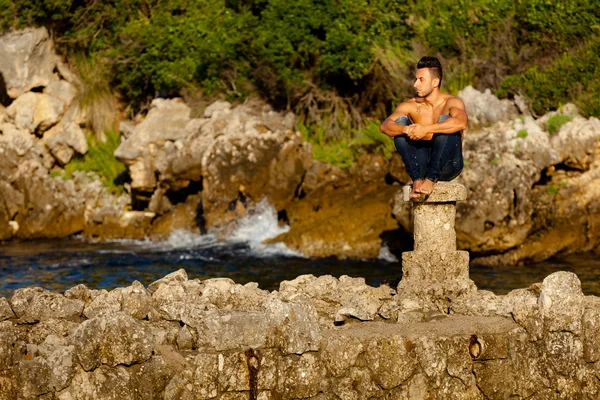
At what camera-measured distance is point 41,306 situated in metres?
8.63

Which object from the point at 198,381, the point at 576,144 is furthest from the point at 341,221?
the point at 198,381

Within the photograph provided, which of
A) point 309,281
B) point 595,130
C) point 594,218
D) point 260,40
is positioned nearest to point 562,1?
point 595,130

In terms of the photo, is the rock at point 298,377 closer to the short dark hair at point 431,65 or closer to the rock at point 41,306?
the rock at point 41,306

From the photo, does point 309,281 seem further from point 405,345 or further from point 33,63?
point 33,63

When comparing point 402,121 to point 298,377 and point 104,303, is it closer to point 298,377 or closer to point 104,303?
point 298,377

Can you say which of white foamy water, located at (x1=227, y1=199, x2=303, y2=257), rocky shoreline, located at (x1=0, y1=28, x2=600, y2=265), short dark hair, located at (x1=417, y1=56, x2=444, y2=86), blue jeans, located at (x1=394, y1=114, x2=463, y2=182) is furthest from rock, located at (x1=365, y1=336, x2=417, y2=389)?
white foamy water, located at (x1=227, y1=199, x2=303, y2=257)

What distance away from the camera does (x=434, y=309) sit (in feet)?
29.3

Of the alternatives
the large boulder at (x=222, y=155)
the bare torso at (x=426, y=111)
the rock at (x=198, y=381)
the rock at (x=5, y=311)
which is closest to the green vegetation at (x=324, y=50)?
the large boulder at (x=222, y=155)

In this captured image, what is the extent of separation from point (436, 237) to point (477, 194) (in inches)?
310

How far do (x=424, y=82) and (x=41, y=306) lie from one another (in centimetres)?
380

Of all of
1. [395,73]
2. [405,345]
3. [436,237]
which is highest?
[395,73]

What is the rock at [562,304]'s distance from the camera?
8.38 meters

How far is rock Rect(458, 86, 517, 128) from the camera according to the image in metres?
18.9

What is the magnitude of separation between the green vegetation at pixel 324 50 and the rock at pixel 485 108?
23.5 inches
